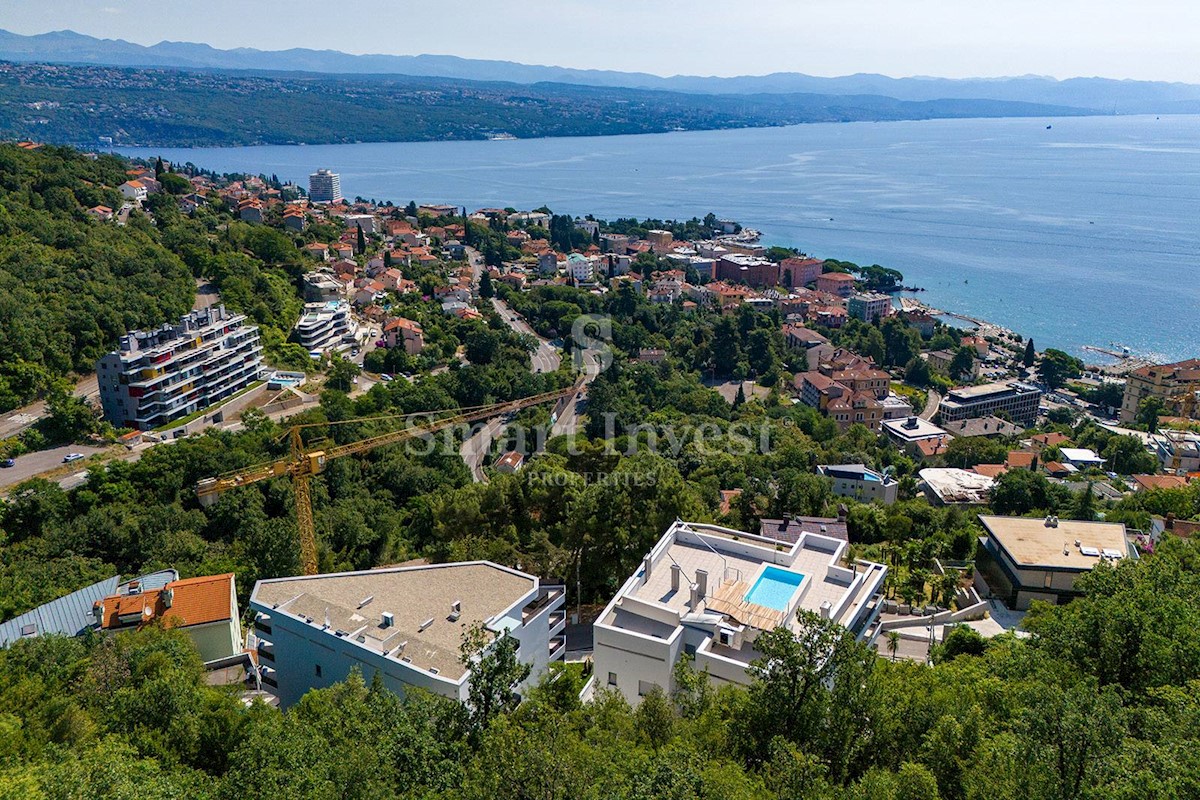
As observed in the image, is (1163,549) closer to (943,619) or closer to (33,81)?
(943,619)

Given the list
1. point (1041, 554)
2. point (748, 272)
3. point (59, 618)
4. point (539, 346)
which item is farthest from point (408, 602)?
point (748, 272)

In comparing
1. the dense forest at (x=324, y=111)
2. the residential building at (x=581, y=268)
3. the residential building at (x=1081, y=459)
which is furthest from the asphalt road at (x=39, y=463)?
the dense forest at (x=324, y=111)

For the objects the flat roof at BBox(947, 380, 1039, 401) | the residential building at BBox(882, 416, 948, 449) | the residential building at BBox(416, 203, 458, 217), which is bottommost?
the residential building at BBox(882, 416, 948, 449)

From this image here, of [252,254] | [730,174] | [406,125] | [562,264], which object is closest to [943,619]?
[252,254]

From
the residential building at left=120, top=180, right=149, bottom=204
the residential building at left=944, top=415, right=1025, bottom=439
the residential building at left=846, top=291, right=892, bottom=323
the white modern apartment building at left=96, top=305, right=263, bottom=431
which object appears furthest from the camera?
the residential building at left=846, top=291, right=892, bottom=323

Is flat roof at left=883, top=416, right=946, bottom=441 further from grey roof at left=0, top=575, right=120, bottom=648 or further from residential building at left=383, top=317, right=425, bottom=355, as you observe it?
grey roof at left=0, top=575, right=120, bottom=648

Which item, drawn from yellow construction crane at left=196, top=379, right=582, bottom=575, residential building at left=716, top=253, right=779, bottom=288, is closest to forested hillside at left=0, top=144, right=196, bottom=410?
yellow construction crane at left=196, top=379, right=582, bottom=575

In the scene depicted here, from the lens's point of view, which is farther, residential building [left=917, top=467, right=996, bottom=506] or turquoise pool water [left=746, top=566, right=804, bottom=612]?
residential building [left=917, top=467, right=996, bottom=506]

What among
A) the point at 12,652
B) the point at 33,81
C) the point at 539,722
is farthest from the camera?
the point at 33,81
